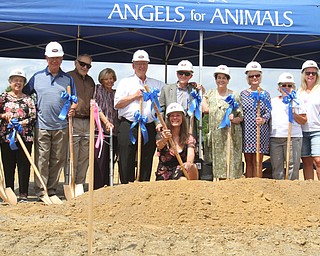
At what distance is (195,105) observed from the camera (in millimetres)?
6902

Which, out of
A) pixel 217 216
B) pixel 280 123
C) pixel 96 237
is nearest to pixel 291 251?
pixel 217 216

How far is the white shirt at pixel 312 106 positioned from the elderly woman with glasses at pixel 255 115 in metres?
0.55

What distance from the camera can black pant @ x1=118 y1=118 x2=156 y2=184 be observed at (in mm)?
6875

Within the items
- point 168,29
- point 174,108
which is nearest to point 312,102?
point 174,108

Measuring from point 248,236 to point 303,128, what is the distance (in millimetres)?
3105

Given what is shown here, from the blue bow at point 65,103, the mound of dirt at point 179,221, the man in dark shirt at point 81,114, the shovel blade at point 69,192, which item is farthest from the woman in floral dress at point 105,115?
the mound of dirt at point 179,221

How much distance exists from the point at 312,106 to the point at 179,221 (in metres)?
2.98

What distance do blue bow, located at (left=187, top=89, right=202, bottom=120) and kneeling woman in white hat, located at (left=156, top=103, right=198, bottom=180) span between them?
242mm

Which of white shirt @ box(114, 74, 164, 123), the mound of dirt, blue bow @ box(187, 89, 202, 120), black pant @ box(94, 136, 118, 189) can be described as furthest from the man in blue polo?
blue bow @ box(187, 89, 202, 120)

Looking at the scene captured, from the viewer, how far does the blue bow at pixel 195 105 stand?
6.89 m

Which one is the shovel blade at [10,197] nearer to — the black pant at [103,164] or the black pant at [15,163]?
the black pant at [15,163]

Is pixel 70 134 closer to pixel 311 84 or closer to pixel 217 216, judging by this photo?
pixel 217 216

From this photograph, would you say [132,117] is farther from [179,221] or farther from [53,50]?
[179,221]

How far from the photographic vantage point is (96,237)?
14.4 feet
